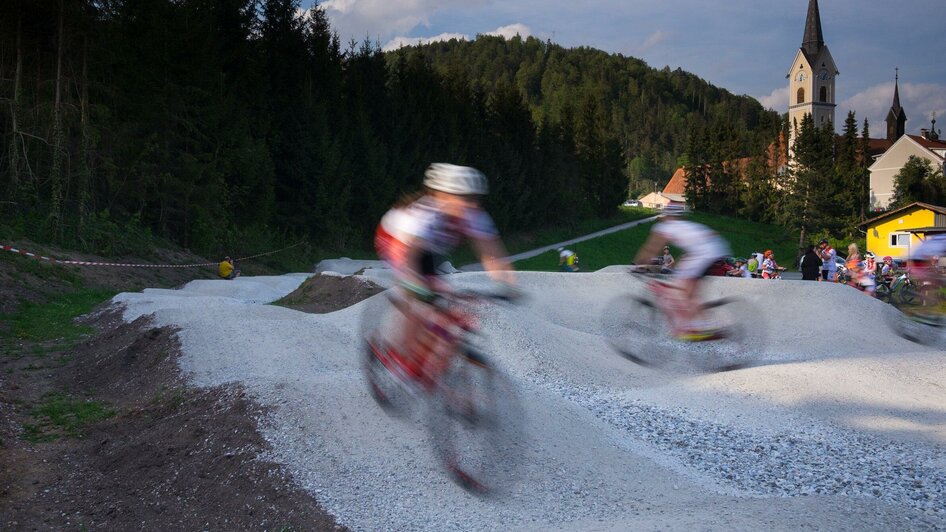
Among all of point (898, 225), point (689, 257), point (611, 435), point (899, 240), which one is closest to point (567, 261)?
point (689, 257)

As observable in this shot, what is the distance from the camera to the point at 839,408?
34.4ft

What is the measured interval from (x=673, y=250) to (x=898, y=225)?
61.2ft

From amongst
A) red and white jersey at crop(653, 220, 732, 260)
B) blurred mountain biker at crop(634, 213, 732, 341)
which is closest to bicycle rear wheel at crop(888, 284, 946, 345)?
blurred mountain biker at crop(634, 213, 732, 341)

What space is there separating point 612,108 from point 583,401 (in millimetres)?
185009

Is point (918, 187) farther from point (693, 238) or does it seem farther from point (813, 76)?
point (693, 238)

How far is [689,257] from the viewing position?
10.2 metres

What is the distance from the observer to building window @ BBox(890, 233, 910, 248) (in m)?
54.6

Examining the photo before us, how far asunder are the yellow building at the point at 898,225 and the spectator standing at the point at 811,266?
32.7 metres

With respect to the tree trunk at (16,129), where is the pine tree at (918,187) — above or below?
above

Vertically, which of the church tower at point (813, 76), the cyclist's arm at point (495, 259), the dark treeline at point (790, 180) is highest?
the church tower at point (813, 76)

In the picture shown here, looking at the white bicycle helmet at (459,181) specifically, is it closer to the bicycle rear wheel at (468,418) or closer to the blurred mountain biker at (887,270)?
the bicycle rear wheel at (468,418)

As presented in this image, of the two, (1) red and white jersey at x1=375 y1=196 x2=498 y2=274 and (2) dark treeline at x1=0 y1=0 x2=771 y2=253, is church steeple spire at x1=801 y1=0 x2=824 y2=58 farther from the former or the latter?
(1) red and white jersey at x1=375 y1=196 x2=498 y2=274

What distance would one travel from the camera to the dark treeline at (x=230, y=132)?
80.1 ft

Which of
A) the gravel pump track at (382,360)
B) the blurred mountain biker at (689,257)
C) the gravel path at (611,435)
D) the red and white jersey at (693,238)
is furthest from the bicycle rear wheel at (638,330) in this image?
the gravel pump track at (382,360)
